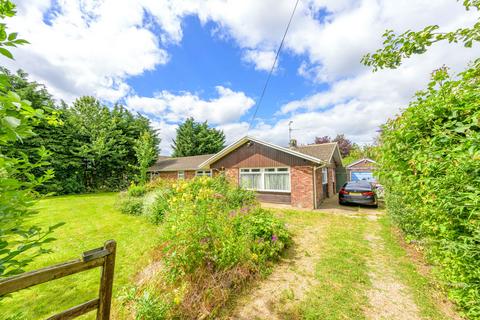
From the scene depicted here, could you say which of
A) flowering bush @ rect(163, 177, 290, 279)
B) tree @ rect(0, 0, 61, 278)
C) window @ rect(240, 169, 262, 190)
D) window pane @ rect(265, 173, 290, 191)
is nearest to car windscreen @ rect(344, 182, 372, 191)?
window pane @ rect(265, 173, 290, 191)

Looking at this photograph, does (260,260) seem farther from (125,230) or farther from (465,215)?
(125,230)

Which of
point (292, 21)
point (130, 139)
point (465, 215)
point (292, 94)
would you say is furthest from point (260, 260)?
point (130, 139)

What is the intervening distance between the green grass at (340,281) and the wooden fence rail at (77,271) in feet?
8.66

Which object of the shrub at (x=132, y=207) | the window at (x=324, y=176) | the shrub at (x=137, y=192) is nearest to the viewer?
the shrub at (x=132, y=207)

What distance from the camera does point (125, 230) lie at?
6.61 m

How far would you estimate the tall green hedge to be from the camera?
174cm

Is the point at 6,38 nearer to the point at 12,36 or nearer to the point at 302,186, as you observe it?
the point at 12,36

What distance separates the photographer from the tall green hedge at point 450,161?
1.74 metres

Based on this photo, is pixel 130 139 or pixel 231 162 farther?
pixel 130 139

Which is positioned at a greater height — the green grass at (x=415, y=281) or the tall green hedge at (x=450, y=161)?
the tall green hedge at (x=450, y=161)

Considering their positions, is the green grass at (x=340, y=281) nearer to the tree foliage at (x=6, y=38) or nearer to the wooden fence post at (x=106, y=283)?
the wooden fence post at (x=106, y=283)

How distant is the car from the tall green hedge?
775 cm

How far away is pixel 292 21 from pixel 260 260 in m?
6.14

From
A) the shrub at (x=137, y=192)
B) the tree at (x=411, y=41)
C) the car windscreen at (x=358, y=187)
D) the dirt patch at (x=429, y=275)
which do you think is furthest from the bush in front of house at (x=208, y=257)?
the shrub at (x=137, y=192)
